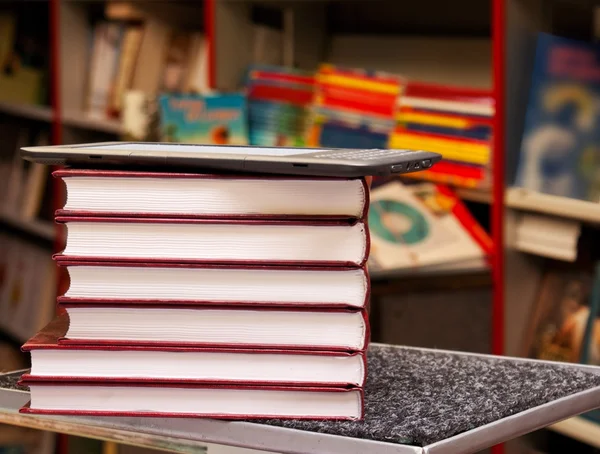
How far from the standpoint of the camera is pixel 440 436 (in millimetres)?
686

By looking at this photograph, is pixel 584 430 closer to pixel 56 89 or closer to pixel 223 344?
pixel 223 344

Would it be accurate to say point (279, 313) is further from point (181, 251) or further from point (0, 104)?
point (0, 104)

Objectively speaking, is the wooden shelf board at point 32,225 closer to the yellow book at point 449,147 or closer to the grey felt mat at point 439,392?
the yellow book at point 449,147

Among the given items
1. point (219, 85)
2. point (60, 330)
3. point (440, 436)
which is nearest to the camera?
point (440, 436)

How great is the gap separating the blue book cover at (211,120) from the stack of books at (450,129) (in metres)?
0.44

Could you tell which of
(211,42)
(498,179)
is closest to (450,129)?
(498,179)

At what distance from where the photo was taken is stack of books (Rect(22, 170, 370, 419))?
0.74 meters

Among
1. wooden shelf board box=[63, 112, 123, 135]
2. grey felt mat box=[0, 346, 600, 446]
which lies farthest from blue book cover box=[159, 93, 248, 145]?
grey felt mat box=[0, 346, 600, 446]

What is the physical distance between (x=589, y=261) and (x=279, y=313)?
149 cm

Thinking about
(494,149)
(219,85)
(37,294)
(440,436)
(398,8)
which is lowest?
(37,294)

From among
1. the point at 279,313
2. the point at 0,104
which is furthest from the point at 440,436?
the point at 0,104

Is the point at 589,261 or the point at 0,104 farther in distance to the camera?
the point at 0,104

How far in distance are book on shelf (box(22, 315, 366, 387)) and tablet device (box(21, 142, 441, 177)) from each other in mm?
143

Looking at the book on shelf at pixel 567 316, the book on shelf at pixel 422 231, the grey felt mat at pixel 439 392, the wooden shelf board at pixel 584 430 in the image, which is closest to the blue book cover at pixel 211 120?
the book on shelf at pixel 422 231
